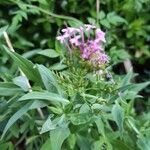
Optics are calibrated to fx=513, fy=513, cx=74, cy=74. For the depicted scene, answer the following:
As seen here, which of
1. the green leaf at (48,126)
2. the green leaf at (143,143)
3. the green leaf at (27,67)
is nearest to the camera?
the green leaf at (48,126)

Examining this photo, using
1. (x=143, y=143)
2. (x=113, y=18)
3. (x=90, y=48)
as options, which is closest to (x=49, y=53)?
(x=90, y=48)

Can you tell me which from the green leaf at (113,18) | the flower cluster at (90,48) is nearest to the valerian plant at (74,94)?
the flower cluster at (90,48)

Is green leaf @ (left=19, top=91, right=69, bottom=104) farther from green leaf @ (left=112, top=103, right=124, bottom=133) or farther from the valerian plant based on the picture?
green leaf @ (left=112, top=103, right=124, bottom=133)

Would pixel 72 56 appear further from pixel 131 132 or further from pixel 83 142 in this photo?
pixel 131 132

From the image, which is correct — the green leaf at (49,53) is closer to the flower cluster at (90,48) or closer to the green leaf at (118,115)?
the flower cluster at (90,48)

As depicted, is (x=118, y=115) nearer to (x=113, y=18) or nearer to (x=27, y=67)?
(x=27, y=67)

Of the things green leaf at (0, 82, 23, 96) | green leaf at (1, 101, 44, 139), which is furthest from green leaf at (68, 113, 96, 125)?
green leaf at (0, 82, 23, 96)

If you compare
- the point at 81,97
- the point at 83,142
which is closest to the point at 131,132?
the point at 83,142
